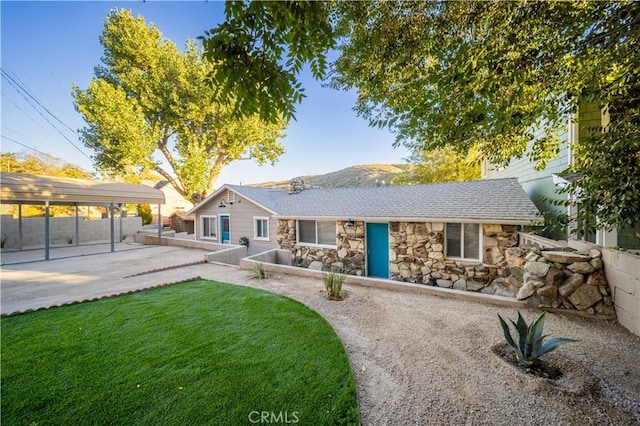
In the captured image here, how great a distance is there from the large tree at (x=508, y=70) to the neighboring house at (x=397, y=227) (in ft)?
9.42

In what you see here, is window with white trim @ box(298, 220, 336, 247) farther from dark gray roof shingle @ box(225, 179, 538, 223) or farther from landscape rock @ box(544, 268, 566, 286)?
landscape rock @ box(544, 268, 566, 286)

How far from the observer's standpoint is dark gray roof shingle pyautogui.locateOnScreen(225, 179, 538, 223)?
762 cm

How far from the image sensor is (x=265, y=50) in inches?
95.7

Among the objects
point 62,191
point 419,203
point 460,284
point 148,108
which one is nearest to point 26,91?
point 148,108

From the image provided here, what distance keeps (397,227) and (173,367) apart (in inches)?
303

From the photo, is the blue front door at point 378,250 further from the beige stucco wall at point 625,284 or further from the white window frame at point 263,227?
the beige stucco wall at point 625,284

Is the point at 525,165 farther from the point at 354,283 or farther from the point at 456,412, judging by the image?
the point at 456,412

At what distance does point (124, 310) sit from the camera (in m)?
4.76

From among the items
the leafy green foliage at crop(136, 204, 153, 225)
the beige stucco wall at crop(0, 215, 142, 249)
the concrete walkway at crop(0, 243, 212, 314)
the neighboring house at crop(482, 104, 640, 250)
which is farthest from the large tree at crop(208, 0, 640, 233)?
the leafy green foliage at crop(136, 204, 153, 225)

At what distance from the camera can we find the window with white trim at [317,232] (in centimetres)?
1054

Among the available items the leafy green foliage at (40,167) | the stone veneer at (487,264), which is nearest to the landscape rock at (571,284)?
the stone veneer at (487,264)

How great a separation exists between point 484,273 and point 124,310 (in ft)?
31.3

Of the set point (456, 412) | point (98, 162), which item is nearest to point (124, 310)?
point (456, 412)

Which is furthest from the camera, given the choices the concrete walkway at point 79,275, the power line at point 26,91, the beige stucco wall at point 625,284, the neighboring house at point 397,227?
the power line at point 26,91
